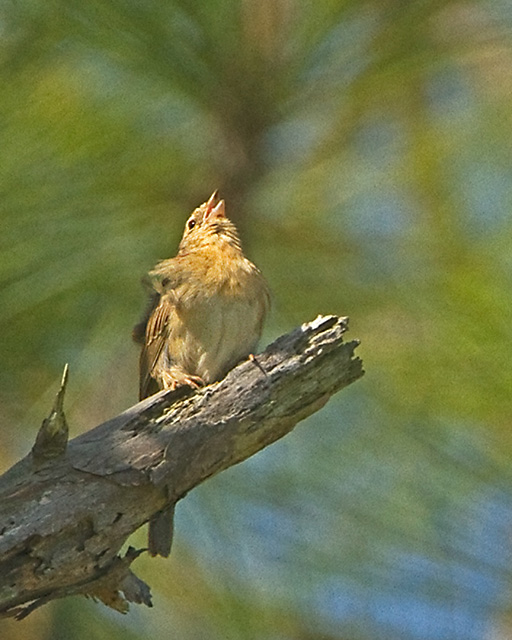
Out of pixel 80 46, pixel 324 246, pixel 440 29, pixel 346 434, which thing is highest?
pixel 80 46

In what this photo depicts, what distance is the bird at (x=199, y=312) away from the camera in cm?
260

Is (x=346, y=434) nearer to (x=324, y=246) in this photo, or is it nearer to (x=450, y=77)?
(x=324, y=246)

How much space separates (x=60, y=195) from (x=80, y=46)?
31cm

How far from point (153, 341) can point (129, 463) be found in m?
0.70

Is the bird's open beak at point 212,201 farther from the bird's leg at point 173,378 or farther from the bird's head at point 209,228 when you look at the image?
the bird's leg at point 173,378

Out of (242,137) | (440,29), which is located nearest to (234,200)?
(242,137)

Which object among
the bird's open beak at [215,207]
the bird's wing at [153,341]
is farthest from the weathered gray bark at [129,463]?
the bird's wing at [153,341]

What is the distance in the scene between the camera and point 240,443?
2.10m

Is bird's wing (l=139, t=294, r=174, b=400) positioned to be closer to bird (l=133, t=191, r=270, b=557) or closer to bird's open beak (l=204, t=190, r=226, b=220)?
bird (l=133, t=191, r=270, b=557)

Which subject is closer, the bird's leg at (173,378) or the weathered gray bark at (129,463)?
the weathered gray bark at (129,463)

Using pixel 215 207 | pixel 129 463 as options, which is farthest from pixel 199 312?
pixel 129 463

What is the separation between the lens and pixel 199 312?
2834mm

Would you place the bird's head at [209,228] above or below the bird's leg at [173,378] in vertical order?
above

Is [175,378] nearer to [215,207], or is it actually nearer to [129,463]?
[215,207]
